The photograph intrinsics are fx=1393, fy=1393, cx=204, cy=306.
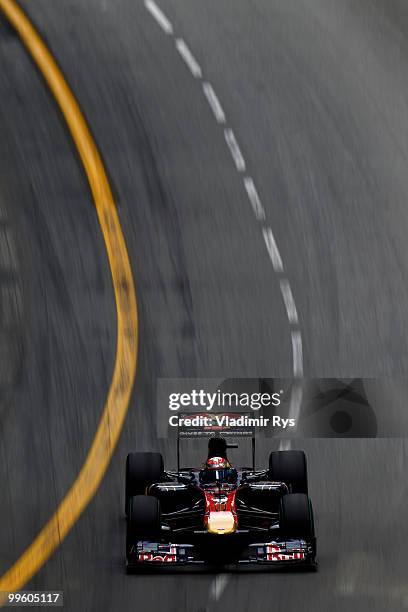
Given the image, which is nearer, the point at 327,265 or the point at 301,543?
the point at 301,543

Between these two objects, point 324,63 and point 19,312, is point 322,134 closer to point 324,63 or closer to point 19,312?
Result: point 324,63

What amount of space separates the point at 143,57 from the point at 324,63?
3.98 meters

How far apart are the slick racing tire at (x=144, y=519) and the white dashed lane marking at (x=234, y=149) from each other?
49.0 feet

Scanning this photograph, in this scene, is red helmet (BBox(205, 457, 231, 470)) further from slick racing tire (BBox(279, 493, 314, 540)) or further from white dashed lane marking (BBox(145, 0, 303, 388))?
white dashed lane marking (BBox(145, 0, 303, 388))

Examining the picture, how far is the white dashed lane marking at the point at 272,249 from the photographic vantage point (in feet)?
85.4

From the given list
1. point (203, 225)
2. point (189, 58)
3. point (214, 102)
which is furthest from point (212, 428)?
point (189, 58)

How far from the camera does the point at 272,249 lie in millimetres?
26453

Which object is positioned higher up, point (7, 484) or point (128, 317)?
point (128, 317)

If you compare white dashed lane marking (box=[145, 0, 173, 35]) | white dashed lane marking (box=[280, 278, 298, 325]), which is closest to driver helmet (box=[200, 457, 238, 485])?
white dashed lane marking (box=[280, 278, 298, 325])

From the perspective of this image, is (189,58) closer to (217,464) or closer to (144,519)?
(217,464)

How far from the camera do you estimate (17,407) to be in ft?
74.1

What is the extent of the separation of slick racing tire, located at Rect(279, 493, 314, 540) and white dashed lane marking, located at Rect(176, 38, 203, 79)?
17.4 m

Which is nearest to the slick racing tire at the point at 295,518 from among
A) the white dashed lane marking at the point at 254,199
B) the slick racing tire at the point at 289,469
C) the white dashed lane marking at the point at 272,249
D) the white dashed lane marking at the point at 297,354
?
the slick racing tire at the point at 289,469

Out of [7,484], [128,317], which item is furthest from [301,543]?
[128,317]
